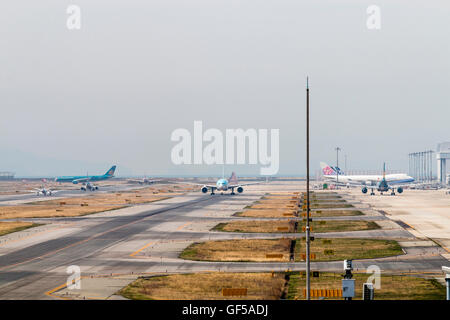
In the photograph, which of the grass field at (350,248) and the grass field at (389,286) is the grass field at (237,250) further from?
the grass field at (389,286)

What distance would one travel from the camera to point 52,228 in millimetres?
93750

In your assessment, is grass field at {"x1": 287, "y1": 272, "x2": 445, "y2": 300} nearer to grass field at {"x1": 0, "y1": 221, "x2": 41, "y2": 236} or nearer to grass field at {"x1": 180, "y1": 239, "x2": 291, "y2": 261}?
grass field at {"x1": 180, "y1": 239, "x2": 291, "y2": 261}

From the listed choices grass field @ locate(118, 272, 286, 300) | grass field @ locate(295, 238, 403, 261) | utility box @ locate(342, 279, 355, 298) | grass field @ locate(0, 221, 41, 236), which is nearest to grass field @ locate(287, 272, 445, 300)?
grass field @ locate(118, 272, 286, 300)

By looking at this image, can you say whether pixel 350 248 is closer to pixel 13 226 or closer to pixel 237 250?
pixel 237 250

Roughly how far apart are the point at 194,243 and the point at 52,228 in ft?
111

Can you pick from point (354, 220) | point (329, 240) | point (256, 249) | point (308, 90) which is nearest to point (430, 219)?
point (354, 220)

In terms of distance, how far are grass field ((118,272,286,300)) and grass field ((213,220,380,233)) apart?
4142cm

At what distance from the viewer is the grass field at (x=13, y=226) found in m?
90.6

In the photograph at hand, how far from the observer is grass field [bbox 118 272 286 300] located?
39344mm

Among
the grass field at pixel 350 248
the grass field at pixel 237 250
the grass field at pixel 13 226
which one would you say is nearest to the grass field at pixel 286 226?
the grass field at pixel 350 248

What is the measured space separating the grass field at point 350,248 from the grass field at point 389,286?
11.5 metres

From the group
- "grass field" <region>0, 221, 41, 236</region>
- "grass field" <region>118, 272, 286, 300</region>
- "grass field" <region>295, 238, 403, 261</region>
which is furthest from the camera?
"grass field" <region>0, 221, 41, 236</region>

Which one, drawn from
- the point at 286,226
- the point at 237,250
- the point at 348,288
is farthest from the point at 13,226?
the point at 348,288
